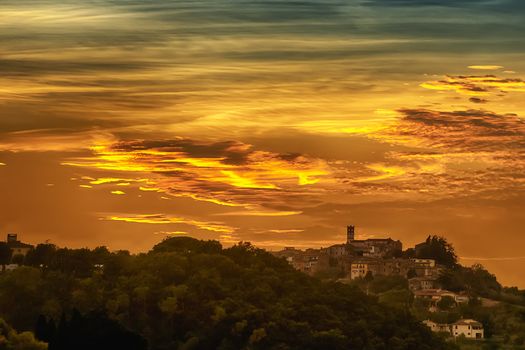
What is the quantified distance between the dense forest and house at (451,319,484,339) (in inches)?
1684

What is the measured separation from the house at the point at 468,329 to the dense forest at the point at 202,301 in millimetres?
42786

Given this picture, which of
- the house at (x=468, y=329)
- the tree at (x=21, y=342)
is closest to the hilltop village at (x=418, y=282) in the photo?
the house at (x=468, y=329)

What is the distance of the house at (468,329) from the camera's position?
152 meters

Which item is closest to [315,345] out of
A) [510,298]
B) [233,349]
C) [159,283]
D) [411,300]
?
[233,349]

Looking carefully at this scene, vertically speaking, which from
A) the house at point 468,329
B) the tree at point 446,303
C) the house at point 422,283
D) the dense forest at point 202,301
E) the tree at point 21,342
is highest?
the house at point 422,283

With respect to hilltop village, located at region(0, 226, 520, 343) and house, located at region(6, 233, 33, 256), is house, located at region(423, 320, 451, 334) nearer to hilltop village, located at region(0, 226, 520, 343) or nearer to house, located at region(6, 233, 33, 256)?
hilltop village, located at region(0, 226, 520, 343)

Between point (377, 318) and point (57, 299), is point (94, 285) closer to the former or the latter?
point (57, 299)

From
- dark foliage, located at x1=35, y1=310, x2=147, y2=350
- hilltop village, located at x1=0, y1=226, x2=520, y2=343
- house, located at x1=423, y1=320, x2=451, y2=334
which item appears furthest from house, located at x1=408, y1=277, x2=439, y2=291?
dark foliage, located at x1=35, y1=310, x2=147, y2=350

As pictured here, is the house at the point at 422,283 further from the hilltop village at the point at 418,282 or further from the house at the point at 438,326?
the house at the point at 438,326

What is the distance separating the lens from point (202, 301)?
331ft

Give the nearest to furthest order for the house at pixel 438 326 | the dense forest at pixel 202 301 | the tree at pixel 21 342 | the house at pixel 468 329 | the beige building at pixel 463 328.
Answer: the tree at pixel 21 342
the dense forest at pixel 202 301
the house at pixel 468 329
the beige building at pixel 463 328
the house at pixel 438 326

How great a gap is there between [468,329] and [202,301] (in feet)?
199

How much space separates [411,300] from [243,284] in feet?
231

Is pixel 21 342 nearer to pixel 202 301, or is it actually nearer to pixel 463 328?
pixel 202 301
